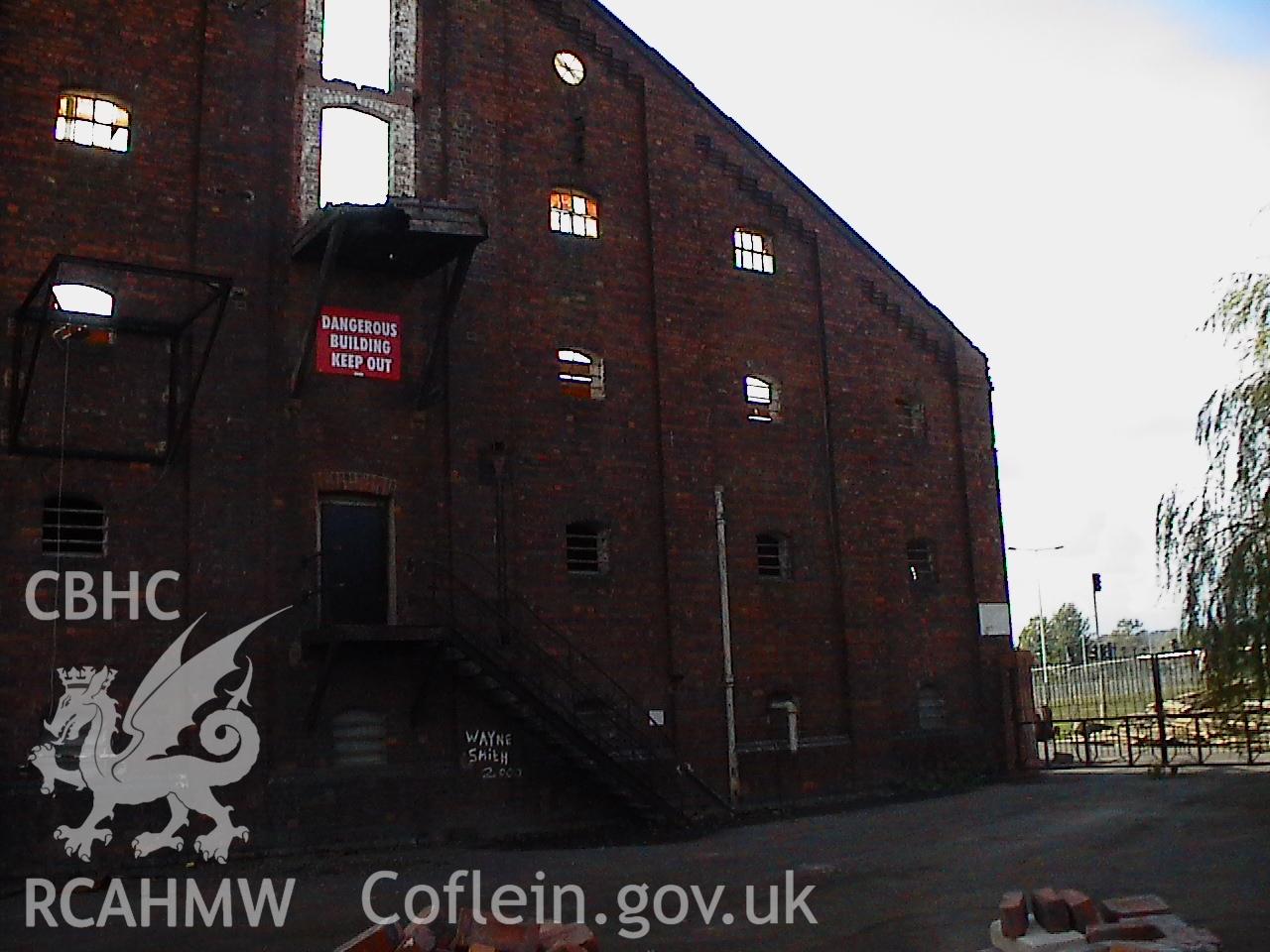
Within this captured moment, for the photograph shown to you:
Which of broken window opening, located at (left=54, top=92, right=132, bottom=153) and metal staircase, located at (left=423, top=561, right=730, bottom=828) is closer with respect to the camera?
broken window opening, located at (left=54, top=92, right=132, bottom=153)

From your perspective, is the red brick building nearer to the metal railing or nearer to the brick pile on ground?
the metal railing

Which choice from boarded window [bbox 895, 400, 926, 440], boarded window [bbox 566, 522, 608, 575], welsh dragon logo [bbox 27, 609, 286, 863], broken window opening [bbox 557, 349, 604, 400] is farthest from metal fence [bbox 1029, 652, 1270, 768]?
welsh dragon logo [bbox 27, 609, 286, 863]

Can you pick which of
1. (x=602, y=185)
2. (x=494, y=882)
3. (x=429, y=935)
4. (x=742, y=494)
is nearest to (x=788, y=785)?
(x=742, y=494)

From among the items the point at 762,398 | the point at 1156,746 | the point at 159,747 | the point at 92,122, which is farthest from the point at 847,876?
the point at 1156,746

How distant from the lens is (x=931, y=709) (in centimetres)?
2356

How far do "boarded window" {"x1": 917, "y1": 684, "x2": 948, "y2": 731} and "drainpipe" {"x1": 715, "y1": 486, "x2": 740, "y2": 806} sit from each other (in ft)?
15.0

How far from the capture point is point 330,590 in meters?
17.6

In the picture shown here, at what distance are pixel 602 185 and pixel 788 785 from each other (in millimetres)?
10730

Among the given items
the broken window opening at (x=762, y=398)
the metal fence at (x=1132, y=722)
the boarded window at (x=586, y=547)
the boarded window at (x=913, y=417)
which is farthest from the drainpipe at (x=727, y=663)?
the metal fence at (x=1132, y=722)

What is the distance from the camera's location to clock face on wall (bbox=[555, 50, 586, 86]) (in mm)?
21344

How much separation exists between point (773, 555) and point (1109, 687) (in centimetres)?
1413

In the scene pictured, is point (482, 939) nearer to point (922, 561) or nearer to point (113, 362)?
point (113, 362)

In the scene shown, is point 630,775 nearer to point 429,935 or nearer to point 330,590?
point 330,590

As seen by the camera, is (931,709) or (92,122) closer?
(92,122)
